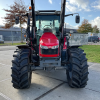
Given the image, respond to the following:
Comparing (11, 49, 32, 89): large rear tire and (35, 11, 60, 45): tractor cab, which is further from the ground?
(35, 11, 60, 45): tractor cab

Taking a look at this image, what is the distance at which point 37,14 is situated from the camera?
4.47 metres

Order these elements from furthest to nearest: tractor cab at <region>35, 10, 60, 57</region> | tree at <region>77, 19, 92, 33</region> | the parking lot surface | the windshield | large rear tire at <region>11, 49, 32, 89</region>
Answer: tree at <region>77, 19, 92, 33</region>
the windshield
tractor cab at <region>35, 10, 60, 57</region>
large rear tire at <region>11, 49, 32, 89</region>
the parking lot surface

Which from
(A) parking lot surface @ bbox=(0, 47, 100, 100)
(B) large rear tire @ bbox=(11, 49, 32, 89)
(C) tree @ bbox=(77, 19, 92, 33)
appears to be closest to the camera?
(A) parking lot surface @ bbox=(0, 47, 100, 100)

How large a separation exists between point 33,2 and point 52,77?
2.67m

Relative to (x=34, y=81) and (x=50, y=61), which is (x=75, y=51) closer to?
(x=50, y=61)

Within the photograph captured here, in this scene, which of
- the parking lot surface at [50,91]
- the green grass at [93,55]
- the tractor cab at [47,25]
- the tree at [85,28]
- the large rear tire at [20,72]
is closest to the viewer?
the parking lot surface at [50,91]

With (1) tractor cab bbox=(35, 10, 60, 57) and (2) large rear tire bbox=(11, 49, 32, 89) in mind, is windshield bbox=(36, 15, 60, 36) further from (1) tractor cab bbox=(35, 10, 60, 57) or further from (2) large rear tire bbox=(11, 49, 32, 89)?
(2) large rear tire bbox=(11, 49, 32, 89)

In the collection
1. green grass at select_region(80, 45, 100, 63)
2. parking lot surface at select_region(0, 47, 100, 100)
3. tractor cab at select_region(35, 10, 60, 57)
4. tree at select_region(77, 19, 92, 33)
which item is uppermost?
tree at select_region(77, 19, 92, 33)

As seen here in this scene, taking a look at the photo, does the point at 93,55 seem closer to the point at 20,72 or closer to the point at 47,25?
the point at 47,25

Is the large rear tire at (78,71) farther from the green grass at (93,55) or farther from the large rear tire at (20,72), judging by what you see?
the green grass at (93,55)

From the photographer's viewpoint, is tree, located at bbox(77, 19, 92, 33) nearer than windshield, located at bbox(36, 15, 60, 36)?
No

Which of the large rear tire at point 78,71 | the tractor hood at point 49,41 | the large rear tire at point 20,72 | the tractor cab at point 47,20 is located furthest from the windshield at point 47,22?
the large rear tire at point 78,71

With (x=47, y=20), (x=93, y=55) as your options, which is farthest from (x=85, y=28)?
(x=47, y=20)

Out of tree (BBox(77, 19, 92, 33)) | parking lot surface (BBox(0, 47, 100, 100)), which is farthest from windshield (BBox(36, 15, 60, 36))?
tree (BBox(77, 19, 92, 33))
